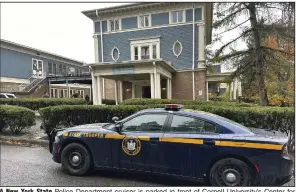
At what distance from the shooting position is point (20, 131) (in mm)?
7258

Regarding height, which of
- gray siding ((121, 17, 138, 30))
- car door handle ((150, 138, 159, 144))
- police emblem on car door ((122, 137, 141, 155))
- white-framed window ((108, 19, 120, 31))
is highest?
gray siding ((121, 17, 138, 30))

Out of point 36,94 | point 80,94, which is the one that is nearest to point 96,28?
point 80,94

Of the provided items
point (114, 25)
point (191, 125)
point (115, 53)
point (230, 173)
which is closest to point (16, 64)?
point (115, 53)

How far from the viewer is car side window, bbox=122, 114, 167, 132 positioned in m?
3.58

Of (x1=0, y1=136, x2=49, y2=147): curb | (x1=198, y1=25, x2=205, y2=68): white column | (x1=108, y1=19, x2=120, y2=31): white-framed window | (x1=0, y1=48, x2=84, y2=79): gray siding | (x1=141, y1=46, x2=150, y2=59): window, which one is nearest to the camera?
(x1=0, y1=136, x2=49, y2=147): curb

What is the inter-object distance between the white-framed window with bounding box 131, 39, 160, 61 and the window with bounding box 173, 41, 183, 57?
1.26 metres

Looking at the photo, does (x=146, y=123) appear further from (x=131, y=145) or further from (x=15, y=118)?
(x=15, y=118)

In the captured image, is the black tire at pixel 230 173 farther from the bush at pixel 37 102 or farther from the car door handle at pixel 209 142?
the bush at pixel 37 102

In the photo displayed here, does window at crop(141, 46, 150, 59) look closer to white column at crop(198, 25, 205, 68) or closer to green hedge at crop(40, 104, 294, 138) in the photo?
white column at crop(198, 25, 205, 68)

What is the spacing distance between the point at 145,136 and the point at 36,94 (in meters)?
19.9

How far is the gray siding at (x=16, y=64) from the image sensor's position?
1894cm

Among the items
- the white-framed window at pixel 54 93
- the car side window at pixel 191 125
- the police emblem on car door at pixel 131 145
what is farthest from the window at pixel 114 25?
the car side window at pixel 191 125

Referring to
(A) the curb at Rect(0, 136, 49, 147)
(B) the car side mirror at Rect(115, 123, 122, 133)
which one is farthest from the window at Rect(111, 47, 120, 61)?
(B) the car side mirror at Rect(115, 123, 122, 133)

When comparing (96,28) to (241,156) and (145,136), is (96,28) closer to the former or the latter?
(145,136)
